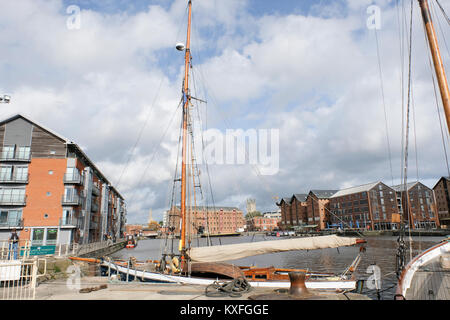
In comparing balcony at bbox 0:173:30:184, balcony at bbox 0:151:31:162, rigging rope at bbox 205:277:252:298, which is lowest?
rigging rope at bbox 205:277:252:298

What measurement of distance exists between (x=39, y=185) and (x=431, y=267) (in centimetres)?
4577

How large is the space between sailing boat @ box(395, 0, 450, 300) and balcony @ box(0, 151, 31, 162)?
46.8 metres

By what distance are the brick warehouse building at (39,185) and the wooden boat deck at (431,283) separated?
41.0 m

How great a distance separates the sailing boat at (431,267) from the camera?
981 centimetres

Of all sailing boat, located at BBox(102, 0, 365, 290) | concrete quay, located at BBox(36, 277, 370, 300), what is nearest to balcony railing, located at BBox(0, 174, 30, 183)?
Result: sailing boat, located at BBox(102, 0, 365, 290)

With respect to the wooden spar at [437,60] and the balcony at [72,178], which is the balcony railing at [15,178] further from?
the wooden spar at [437,60]

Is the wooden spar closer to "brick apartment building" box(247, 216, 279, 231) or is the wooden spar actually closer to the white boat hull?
the white boat hull

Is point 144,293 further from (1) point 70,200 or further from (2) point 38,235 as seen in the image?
(2) point 38,235

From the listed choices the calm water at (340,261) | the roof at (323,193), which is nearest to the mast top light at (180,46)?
the calm water at (340,261)

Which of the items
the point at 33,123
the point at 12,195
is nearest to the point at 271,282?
the point at 12,195

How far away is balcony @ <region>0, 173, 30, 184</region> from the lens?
126ft

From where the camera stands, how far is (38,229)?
37.7m
